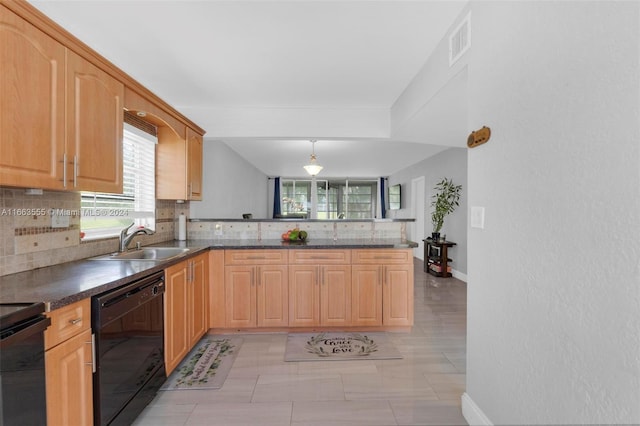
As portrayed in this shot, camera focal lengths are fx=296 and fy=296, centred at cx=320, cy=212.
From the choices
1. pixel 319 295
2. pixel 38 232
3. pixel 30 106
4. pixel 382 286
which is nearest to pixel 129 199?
pixel 38 232

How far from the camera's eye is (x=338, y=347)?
2760 mm

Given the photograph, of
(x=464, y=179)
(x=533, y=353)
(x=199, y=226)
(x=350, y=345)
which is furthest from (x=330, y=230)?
(x=464, y=179)

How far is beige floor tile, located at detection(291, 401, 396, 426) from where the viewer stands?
1.81 meters

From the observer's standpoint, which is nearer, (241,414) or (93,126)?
(93,126)

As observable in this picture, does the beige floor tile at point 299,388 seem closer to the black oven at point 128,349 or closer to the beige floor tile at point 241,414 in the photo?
the beige floor tile at point 241,414

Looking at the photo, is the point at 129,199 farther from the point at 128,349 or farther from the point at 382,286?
the point at 382,286

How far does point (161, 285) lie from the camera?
2.01 meters

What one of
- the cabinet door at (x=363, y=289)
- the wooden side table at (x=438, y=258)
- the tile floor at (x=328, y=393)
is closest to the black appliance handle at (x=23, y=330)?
the tile floor at (x=328, y=393)

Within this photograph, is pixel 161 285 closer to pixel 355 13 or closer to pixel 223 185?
pixel 355 13

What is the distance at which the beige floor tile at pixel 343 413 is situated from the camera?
1810mm

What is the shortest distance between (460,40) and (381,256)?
76.7 inches

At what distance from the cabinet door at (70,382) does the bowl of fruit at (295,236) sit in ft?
6.92

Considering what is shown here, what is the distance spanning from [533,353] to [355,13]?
2.14 metres

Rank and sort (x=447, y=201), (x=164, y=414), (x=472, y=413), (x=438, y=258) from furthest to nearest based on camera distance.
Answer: (x=438, y=258), (x=447, y=201), (x=164, y=414), (x=472, y=413)
